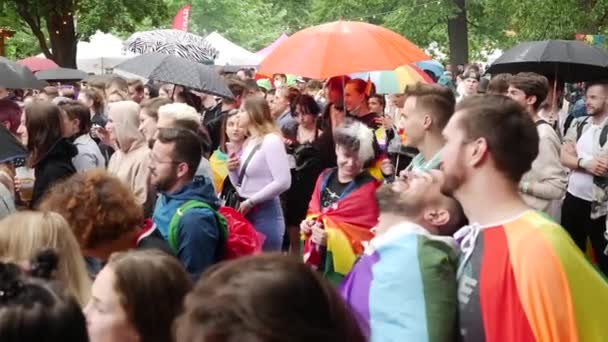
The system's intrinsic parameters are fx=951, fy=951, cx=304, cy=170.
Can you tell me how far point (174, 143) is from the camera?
509 centimetres

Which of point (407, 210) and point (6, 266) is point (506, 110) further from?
point (6, 266)

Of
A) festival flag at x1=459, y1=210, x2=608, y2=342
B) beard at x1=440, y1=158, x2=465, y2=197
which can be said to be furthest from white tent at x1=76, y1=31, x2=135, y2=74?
festival flag at x1=459, y1=210, x2=608, y2=342

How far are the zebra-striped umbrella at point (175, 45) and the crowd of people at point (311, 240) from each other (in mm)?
5261

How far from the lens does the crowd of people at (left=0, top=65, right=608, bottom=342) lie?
6.79 ft

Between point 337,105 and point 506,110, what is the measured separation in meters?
4.99

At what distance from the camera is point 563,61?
368 inches

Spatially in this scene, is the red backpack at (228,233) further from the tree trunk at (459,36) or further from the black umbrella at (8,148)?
the tree trunk at (459,36)

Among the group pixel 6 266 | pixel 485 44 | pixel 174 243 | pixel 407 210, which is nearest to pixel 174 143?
pixel 174 243

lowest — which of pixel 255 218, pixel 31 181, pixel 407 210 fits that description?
pixel 255 218

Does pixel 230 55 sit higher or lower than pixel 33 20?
lower

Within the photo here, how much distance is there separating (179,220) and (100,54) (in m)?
24.4

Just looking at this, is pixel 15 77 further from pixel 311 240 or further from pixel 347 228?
pixel 347 228

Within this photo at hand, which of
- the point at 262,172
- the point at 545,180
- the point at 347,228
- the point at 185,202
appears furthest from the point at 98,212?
the point at 262,172

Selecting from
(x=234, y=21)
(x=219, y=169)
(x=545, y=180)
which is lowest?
(x=234, y=21)
